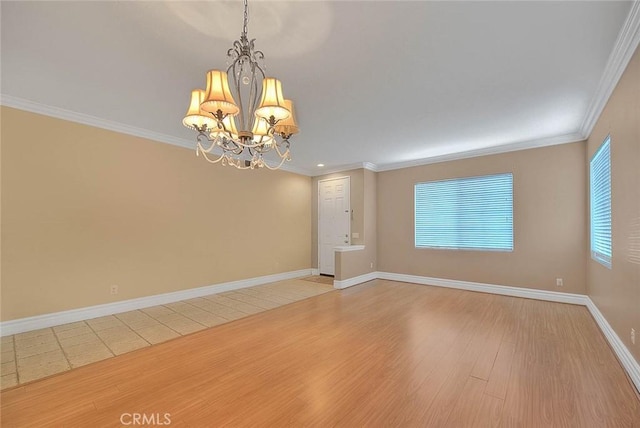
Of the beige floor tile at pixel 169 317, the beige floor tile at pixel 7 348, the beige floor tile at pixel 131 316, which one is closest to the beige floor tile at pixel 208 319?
the beige floor tile at pixel 169 317

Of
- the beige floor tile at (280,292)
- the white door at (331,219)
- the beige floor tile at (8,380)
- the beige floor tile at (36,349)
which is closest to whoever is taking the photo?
the beige floor tile at (8,380)

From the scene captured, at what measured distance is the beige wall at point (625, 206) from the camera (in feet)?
6.86

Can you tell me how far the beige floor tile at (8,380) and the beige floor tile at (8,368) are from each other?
8 centimetres

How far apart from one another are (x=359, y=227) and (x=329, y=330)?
10.4ft

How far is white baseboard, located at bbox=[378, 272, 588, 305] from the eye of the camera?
4.21m

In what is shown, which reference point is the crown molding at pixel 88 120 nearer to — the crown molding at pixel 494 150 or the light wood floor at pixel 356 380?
the light wood floor at pixel 356 380

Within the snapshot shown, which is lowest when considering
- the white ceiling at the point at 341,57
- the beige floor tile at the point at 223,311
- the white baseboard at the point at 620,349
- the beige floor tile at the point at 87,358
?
the beige floor tile at the point at 223,311

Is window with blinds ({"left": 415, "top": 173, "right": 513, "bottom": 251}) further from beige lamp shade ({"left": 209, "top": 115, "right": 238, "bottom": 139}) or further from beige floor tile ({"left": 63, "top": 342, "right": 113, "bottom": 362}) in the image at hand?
beige floor tile ({"left": 63, "top": 342, "right": 113, "bottom": 362})

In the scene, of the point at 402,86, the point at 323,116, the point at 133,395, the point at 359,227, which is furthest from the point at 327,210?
the point at 133,395

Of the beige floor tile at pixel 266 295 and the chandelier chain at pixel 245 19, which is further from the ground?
the chandelier chain at pixel 245 19

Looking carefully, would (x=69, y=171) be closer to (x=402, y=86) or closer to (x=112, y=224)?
(x=112, y=224)

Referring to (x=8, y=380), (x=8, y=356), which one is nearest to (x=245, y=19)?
(x=8, y=380)

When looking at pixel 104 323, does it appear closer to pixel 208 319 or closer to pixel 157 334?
pixel 157 334

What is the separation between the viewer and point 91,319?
11.7 ft
